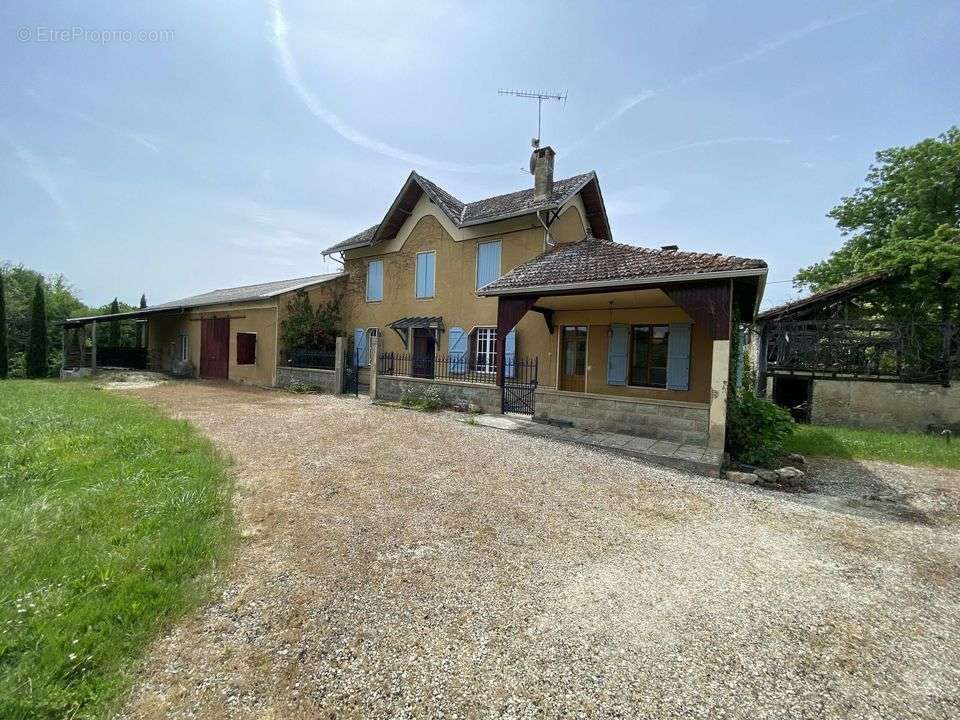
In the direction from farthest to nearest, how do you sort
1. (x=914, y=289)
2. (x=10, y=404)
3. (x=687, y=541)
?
(x=914, y=289)
(x=10, y=404)
(x=687, y=541)

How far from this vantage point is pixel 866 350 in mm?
13086

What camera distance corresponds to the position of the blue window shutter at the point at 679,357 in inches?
428

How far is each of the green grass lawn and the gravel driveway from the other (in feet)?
0.73

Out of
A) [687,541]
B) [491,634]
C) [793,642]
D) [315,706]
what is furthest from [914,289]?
[315,706]

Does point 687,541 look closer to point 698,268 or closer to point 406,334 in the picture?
point 698,268

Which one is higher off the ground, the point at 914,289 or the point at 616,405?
the point at 914,289

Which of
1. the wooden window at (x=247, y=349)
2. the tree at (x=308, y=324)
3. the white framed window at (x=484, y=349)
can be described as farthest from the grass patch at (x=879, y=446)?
the wooden window at (x=247, y=349)

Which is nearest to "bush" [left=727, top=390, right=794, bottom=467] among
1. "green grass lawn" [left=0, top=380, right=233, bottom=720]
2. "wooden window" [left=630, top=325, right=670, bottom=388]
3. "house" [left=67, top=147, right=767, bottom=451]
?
"house" [left=67, top=147, right=767, bottom=451]

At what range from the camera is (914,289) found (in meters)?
13.9

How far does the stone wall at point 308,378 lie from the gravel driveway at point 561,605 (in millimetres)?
9179

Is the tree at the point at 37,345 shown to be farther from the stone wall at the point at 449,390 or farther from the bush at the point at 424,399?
the bush at the point at 424,399

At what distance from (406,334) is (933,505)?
14.5 metres

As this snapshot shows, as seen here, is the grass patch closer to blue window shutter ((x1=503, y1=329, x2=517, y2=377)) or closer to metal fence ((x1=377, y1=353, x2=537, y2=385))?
metal fence ((x1=377, y1=353, x2=537, y2=385))

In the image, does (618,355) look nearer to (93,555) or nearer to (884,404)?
(884,404)
